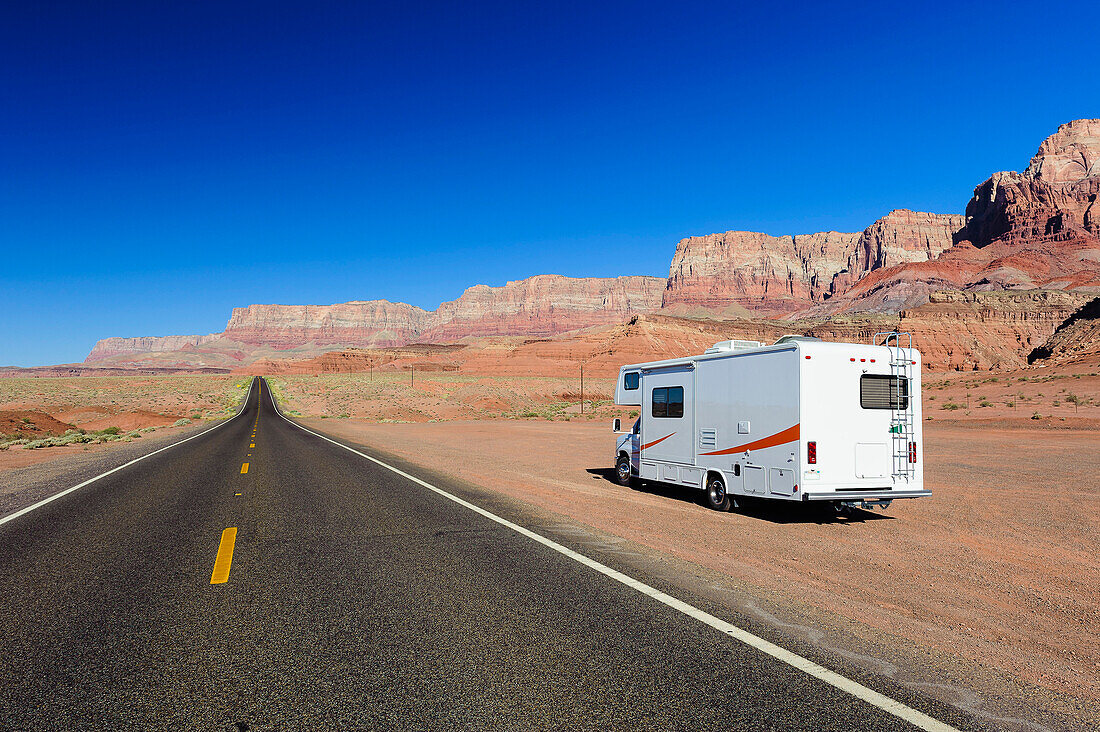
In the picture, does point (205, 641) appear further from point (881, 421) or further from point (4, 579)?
point (881, 421)

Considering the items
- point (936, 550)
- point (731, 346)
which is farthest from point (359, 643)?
point (731, 346)

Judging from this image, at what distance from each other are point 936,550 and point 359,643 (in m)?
7.70

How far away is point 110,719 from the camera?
137 inches

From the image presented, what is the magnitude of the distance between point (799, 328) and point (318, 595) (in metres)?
116

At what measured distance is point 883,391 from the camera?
1045 centimetres

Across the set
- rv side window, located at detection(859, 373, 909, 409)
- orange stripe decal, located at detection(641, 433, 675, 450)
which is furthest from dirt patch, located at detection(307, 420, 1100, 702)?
rv side window, located at detection(859, 373, 909, 409)

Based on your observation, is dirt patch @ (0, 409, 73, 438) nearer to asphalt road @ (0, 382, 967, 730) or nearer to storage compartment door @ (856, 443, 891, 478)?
asphalt road @ (0, 382, 967, 730)

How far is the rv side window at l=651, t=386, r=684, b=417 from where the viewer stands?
12594 millimetres

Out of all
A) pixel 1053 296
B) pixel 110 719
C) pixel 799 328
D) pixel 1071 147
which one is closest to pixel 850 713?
pixel 110 719

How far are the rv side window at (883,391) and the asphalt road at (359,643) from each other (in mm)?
6309

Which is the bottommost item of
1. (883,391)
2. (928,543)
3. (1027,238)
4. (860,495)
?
(928,543)

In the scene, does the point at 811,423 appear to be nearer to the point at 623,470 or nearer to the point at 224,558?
the point at 623,470

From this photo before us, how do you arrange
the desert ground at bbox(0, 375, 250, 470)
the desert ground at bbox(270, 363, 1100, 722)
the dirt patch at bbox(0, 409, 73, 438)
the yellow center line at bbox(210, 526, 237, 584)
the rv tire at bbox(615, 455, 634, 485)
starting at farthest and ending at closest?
the dirt patch at bbox(0, 409, 73, 438) → the desert ground at bbox(0, 375, 250, 470) → the rv tire at bbox(615, 455, 634, 485) → the yellow center line at bbox(210, 526, 237, 584) → the desert ground at bbox(270, 363, 1100, 722)

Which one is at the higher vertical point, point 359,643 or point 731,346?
point 731,346
